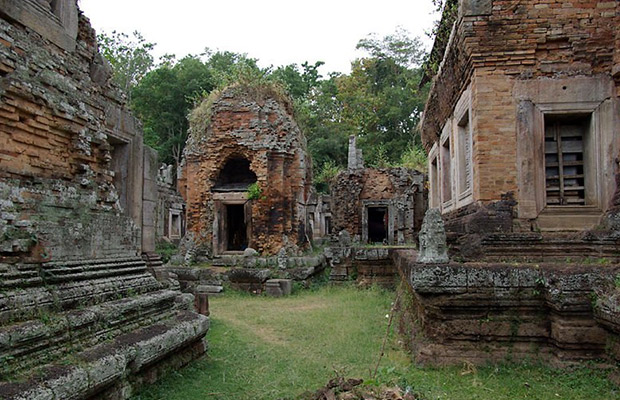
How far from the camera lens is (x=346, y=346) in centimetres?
621

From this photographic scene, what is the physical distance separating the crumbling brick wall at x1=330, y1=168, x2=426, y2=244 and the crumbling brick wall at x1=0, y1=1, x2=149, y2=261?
60.4ft

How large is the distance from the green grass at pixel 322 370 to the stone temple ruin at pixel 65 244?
0.47 meters

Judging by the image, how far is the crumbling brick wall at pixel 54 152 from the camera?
3.94m

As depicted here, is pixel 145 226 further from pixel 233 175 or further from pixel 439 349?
pixel 233 175

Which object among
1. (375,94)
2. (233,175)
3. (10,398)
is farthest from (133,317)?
(375,94)

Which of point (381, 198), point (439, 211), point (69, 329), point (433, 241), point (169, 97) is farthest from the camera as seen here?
point (169, 97)

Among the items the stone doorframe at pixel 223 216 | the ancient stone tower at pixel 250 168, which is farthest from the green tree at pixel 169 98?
the stone doorframe at pixel 223 216

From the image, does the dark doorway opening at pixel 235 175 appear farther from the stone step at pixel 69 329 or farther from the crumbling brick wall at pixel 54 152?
the stone step at pixel 69 329

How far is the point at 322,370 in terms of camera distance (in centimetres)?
516

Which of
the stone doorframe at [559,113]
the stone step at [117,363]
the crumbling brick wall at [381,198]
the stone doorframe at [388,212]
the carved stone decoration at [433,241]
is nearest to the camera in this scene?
the stone step at [117,363]

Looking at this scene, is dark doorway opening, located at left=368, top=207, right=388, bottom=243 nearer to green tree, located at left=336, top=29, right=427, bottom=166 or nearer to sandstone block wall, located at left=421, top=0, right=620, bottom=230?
green tree, located at left=336, top=29, right=427, bottom=166

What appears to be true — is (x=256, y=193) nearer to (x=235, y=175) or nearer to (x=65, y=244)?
(x=235, y=175)

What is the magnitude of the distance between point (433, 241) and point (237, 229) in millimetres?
13503

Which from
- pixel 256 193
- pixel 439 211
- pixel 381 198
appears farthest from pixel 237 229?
pixel 439 211
